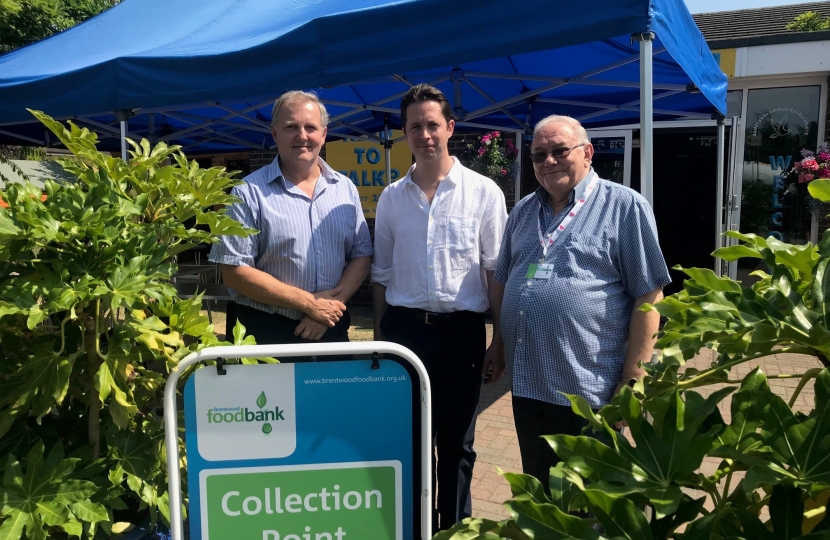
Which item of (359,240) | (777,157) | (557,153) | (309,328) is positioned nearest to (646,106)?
(557,153)

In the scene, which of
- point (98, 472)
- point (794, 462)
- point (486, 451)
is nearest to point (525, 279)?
point (794, 462)

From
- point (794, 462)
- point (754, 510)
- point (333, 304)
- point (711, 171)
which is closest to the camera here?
point (794, 462)

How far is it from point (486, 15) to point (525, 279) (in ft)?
3.70

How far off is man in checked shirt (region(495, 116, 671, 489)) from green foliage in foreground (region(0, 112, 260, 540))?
3.22 feet

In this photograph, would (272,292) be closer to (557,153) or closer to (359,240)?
(359,240)

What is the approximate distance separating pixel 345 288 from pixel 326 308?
0.51ft

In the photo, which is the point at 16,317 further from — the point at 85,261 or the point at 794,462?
the point at 794,462

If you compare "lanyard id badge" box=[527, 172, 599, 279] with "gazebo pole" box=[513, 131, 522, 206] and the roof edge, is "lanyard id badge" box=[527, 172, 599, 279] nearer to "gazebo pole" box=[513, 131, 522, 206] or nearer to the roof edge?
"gazebo pole" box=[513, 131, 522, 206]

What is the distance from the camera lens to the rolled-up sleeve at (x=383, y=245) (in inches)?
102

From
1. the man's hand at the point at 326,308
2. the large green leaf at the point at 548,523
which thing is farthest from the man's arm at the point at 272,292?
the large green leaf at the point at 548,523

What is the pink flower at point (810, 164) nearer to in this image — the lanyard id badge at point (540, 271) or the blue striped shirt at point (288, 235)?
the lanyard id badge at point (540, 271)

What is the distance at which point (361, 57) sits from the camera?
2.83 meters

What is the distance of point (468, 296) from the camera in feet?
8.13

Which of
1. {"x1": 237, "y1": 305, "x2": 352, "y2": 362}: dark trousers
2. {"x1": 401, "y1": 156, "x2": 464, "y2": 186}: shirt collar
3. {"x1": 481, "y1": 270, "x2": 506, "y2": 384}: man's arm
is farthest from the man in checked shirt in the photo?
{"x1": 237, "y1": 305, "x2": 352, "y2": 362}: dark trousers
